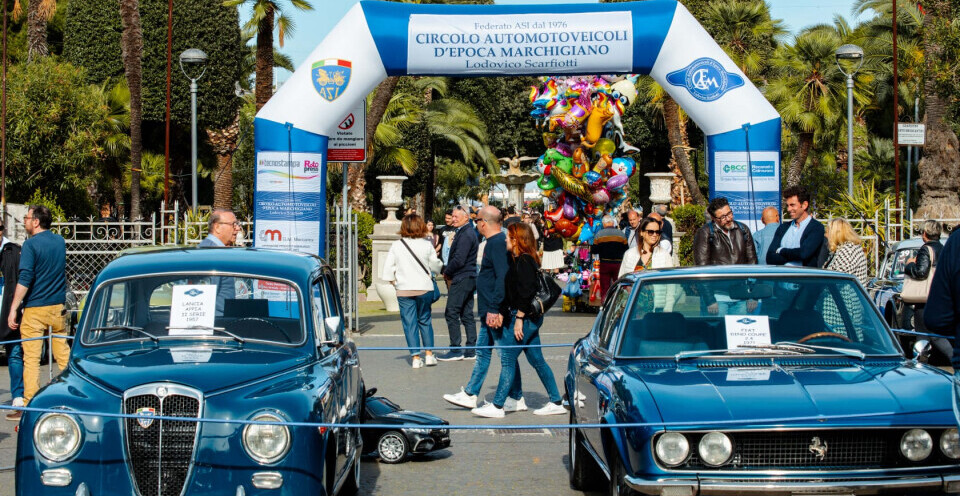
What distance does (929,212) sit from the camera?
27.8 m

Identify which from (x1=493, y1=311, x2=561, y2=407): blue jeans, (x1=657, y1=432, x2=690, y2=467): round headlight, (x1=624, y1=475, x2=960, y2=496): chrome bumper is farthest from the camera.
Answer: (x1=493, y1=311, x2=561, y2=407): blue jeans

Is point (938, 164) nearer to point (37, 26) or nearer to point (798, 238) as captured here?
point (798, 238)

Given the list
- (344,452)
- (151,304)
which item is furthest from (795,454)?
(151,304)

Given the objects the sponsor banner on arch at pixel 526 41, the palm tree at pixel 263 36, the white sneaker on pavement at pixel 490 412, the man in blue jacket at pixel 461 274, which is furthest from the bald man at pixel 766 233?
the palm tree at pixel 263 36

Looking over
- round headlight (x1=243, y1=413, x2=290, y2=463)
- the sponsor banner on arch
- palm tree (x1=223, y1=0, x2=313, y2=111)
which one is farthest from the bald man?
palm tree (x1=223, y1=0, x2=313, y2=111)

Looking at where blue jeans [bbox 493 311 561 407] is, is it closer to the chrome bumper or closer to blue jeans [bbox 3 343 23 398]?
blue jeans [bbox 3 343 23 398]

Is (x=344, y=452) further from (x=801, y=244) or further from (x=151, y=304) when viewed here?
(x=801, y=244)

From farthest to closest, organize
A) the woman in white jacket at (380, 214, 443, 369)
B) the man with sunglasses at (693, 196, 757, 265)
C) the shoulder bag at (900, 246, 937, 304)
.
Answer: the woman in white jacket at (380, 214, 443, 369), the shoulder bag at (900, 246, 937, 304), the man with sunglasses at (693, 196, 757, 265)

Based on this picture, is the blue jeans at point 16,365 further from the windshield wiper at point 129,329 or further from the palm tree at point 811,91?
the palm tree at point 811,91

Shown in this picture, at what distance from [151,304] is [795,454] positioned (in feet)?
12.8

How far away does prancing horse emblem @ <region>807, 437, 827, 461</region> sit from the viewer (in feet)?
17.3

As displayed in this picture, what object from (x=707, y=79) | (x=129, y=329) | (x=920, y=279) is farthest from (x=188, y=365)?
(x=920, y=279)

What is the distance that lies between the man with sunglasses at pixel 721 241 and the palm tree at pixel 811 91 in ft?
81.1

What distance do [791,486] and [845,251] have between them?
7.42 meters
